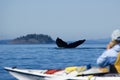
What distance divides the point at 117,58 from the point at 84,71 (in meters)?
1.61

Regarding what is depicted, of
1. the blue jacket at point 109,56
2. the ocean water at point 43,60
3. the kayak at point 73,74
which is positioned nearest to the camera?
A: the blue jacket at point 109,56

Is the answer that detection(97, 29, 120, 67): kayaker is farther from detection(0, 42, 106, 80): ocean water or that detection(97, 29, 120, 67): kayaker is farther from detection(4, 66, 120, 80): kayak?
detection(0, 42, 106, 80): ocean water

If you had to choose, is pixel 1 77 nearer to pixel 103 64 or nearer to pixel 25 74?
pixel 25 74

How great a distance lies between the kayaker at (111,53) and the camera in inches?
471

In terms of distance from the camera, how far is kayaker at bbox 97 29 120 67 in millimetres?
11961

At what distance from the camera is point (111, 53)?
471 inches

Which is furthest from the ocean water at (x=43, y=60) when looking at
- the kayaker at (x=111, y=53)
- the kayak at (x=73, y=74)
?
the kayaker at (x=111, y=53)

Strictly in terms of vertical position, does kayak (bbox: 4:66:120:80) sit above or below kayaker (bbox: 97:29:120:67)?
below

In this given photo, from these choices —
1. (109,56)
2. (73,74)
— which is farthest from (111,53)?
(73,74)

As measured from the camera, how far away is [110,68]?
12.4m

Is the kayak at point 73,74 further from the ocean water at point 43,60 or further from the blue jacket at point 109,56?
the ocean water at point 43,60

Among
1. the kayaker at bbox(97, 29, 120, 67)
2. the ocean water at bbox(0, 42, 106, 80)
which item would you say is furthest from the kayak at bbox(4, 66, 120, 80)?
the ocean water at bbox(0, 42, 106, 80)

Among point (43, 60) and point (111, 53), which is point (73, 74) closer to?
point (111, 53)

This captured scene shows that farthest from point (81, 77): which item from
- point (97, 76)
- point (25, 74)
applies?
point (25, 74)
